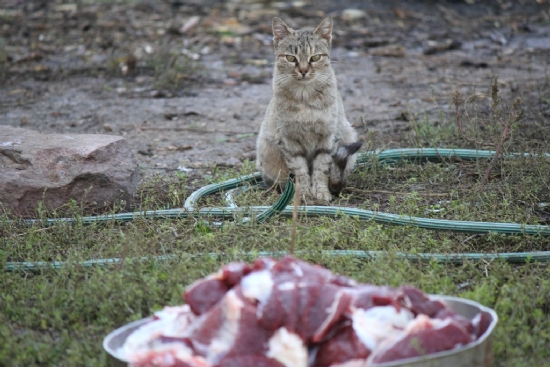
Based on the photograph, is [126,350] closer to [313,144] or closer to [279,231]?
[279,231]

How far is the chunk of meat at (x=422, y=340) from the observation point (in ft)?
8.58

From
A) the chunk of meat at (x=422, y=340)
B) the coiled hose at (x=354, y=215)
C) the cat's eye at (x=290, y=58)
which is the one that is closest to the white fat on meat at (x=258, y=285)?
the chunk of meat at (x=422, y=340)

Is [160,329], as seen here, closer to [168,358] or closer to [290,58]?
[168,358]

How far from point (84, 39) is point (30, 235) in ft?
24.6

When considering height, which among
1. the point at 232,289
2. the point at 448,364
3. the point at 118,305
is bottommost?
the point at 118,305

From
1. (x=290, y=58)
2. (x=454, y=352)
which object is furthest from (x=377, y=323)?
(x=290, y=58)

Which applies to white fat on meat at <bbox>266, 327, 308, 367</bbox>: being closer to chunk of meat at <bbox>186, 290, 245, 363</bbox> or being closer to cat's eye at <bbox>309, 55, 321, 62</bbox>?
chunk of meat at <bbox>186, 290, 245, 363</bbox>

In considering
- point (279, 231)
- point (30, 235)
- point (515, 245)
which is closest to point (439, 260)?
point (515, 245)

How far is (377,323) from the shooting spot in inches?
108

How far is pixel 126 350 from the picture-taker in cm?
283

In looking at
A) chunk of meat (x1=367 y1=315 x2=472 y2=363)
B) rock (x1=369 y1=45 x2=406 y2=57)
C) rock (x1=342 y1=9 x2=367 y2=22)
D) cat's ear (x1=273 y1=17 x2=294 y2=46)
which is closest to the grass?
chunk of meat (x1=367 y1=315 x2=472 y2=363)

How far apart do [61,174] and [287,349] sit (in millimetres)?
2927

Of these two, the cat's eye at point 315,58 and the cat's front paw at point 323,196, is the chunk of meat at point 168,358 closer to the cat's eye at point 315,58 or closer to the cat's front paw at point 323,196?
the cat's front paw at point 323,196

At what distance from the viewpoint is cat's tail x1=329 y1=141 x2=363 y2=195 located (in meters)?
5.24
